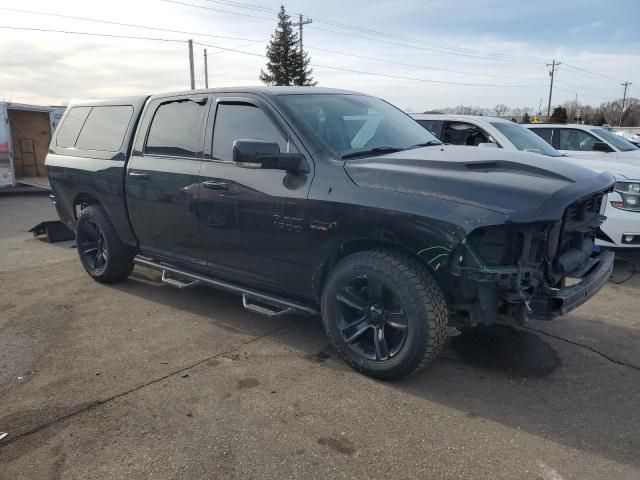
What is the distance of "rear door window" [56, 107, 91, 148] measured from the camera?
578 centimetres

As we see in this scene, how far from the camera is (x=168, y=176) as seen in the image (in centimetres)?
446

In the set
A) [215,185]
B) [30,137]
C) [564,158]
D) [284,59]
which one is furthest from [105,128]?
[284,59]

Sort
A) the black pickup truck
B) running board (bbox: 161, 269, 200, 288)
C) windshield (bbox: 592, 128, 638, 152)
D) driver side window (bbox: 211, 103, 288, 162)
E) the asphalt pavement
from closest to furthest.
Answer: the asphalt pavement < the black pickup truck < driver side window (bbox: 211, 103, 288, 162) < running board (bbox: 161, 269, 200, 288) < windshield (bbox: 592, 128, 638, 152)

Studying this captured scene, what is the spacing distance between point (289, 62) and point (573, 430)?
1998 inches

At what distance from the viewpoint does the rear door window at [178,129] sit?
4.36 meters

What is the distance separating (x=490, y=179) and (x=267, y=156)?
143 cm

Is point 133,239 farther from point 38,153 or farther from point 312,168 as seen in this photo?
point 38,153

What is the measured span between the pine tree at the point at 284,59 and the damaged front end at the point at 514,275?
159 ft

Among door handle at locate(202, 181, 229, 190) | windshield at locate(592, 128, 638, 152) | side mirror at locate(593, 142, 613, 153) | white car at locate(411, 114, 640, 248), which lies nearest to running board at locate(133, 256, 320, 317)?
door handle at locate(202, 181, 229, 190)

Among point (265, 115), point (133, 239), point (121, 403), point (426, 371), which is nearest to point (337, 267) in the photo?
point (426, 371)

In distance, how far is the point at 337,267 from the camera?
11.5ft

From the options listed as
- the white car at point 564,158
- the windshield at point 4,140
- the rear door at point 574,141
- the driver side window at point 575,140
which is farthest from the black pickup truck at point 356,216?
the windshield at point 4,140

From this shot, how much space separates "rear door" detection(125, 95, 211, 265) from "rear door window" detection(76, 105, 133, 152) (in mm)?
331

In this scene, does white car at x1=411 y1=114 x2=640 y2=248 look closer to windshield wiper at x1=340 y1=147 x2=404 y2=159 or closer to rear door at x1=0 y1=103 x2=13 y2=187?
windshield wiper at x1=340 y1=147 x2=404 y2=159
